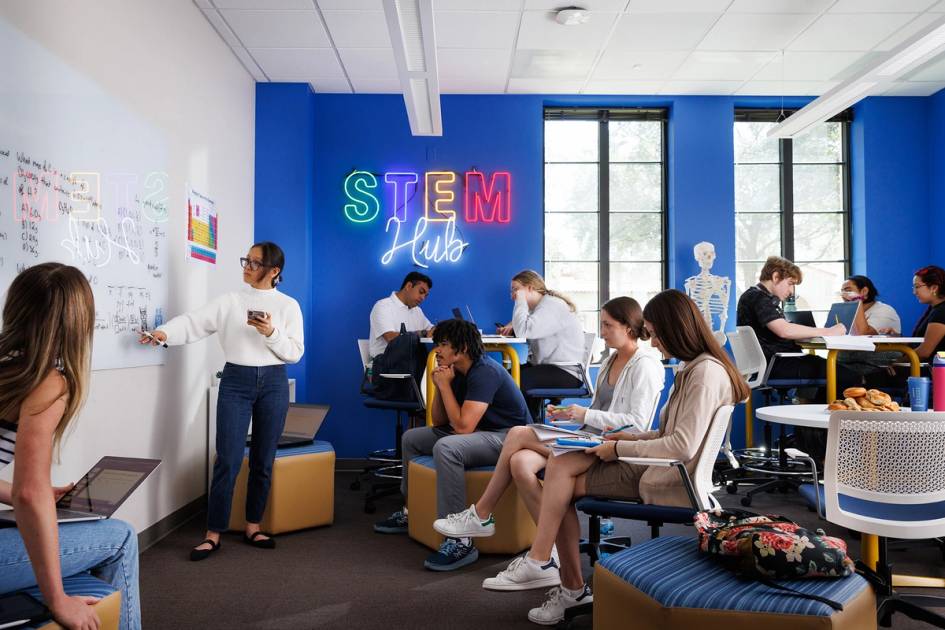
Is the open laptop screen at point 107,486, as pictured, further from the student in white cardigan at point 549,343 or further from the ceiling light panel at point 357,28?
the ceiling light panel at point 357,28

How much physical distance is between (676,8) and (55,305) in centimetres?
421

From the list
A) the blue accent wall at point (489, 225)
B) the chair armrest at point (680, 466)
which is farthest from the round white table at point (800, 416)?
the blue accent wall at point (489, 225)

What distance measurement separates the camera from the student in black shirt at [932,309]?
14.9 feet

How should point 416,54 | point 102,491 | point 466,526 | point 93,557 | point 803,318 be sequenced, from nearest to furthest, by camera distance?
point 93,557
point 102,491
point 466,526
point 416,54
point 803,318

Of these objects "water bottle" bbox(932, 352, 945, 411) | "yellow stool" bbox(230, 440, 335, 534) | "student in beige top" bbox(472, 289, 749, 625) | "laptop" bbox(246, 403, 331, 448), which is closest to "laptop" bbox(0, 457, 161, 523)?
"student in beige top" bbox(472, 289, 749, 625)

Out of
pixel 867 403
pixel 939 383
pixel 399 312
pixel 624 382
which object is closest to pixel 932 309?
pixel 939 383

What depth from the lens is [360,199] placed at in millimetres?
6184

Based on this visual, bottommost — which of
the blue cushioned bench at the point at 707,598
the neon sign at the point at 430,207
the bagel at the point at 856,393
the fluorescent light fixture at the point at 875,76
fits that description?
the blue cushioned bench at the point at 707,598

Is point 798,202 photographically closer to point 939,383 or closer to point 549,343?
point 549,343

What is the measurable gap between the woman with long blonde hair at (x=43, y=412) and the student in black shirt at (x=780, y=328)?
456 centimetres

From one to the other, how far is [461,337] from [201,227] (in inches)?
78.4

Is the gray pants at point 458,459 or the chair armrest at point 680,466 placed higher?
the chair armrest at point 680,466

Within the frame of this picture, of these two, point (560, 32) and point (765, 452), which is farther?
point (765, 452)

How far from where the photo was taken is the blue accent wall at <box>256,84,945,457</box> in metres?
6.15
